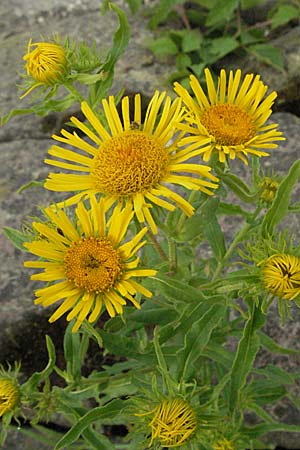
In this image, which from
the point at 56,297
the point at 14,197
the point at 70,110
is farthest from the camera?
the point at 70,110

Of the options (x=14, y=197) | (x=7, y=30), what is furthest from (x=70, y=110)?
(x=7, y=30)

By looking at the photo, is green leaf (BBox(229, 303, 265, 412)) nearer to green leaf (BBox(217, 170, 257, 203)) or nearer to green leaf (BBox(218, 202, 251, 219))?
green leaf (BBox(217, 170, 257, 203))

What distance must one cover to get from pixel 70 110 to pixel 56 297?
1744 mm

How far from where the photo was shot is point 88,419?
1652mm

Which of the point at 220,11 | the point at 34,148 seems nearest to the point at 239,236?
the point at 34,148

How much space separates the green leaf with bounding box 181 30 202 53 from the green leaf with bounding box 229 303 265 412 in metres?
1.75

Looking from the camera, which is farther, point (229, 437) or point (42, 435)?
point (42, 435)

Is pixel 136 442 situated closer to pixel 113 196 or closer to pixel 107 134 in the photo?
pixel 113 196

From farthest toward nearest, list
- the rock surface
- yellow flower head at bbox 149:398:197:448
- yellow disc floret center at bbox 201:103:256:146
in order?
the rock surface → yellow disc floret center at bbox 201:103:256:146 → yellow flower head at bbox 149:398:197:448

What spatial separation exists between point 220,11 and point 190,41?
0.20m

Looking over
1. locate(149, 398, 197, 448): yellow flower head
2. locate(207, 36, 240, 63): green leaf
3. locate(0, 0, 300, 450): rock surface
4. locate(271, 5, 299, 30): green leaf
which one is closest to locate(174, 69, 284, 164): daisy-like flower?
locate(149, 398, 197, 448): yellow flower head

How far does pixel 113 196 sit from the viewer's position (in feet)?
4.99

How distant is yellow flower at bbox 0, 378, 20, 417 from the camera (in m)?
1.66

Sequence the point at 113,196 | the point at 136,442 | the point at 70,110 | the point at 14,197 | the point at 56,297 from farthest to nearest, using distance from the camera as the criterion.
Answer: the point at 70,110 → the point at 14,197 → the point at 136,442 → the point at 113,196 → the point at 56,297
